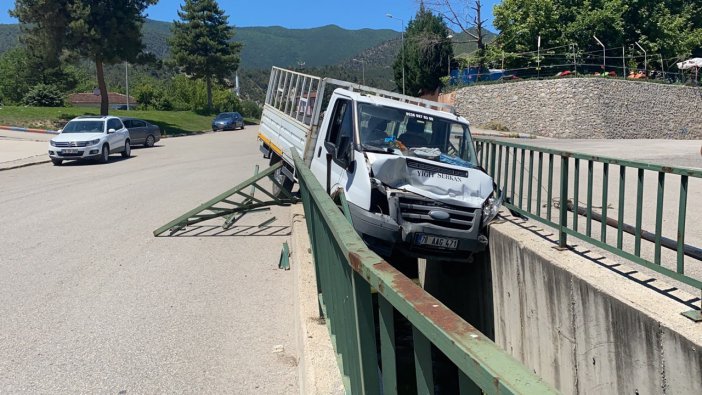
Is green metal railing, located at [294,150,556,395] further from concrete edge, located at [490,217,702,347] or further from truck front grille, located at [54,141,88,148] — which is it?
truck front grille, located at [54,141,88,148]

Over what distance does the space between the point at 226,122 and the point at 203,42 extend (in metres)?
18.3

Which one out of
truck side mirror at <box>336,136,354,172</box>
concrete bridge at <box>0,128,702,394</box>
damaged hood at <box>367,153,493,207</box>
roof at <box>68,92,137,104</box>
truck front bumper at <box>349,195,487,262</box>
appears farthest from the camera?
roof at <box>68,92,137,104</box>

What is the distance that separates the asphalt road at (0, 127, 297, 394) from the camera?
466cm

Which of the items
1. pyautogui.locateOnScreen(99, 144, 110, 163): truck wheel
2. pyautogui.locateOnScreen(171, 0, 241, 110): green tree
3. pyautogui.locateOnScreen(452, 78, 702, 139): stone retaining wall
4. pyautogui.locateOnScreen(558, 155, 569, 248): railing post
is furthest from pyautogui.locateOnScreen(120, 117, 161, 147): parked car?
pyautogui.locateOnScreen(171, 0, 241, 110): green tree

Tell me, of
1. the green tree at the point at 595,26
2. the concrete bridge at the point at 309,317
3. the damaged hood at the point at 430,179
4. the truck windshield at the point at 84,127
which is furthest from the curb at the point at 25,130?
the damaged hood at the point at 430,179

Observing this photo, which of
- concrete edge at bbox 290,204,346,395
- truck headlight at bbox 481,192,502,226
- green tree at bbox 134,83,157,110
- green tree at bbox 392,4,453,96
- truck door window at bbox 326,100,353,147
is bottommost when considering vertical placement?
concrete edge at bbox 290,204,346,395

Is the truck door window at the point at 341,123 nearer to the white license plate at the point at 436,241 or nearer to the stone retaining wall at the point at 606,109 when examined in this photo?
the white license plate at the point at 436,241

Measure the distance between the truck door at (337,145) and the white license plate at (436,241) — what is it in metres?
1.47

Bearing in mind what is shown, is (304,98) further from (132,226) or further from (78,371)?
(78,371)

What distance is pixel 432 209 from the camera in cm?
686

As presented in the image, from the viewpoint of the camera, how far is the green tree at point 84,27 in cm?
3778

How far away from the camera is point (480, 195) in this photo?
7242mm

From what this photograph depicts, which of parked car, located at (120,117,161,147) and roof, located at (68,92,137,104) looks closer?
parked car, located at (120,117,161,147)

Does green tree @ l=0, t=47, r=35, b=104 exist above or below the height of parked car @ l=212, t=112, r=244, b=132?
above
